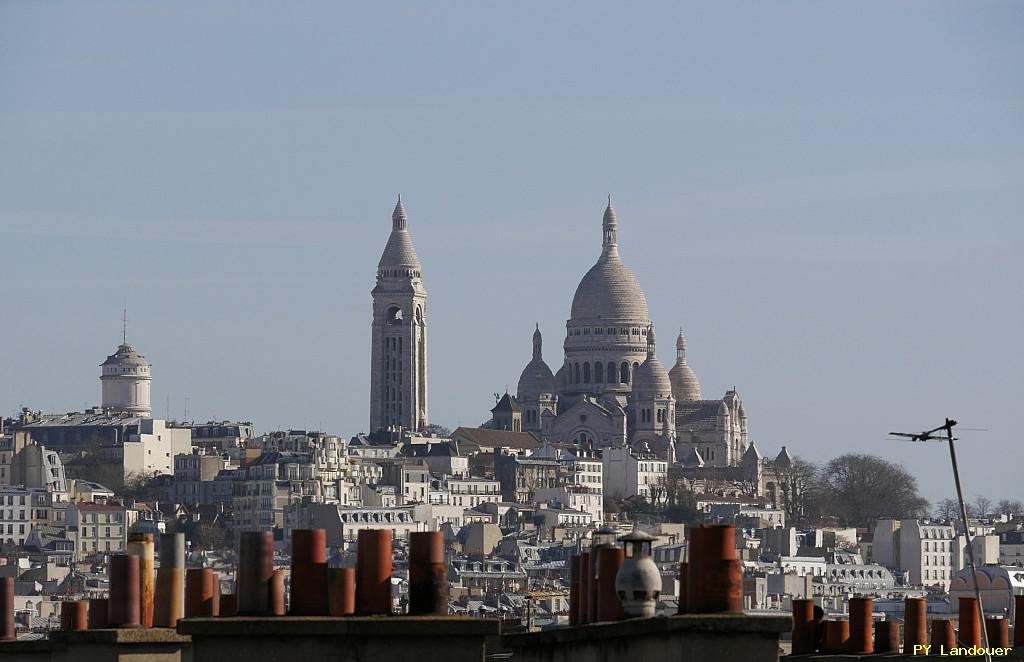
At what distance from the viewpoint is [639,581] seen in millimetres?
15664

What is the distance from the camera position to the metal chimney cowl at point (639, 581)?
613 inches

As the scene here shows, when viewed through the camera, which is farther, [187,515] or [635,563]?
[187,515]

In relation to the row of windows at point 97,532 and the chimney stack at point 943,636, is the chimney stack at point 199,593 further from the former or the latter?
the row of windows at point 97,532

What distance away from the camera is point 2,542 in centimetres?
18575

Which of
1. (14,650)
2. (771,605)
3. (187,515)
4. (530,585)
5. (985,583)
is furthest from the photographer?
(187,515)

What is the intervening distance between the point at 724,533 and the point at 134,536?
4.23 meters

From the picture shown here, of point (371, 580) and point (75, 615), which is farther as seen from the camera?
point (75, 615)

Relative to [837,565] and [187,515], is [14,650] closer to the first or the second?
[837,565]

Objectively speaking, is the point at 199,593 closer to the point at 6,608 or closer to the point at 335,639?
the point at 6,608

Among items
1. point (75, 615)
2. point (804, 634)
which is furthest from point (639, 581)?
point (804, 634)

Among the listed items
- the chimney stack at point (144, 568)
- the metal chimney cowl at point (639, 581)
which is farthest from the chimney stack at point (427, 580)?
the chimney stack at point (144, 568)

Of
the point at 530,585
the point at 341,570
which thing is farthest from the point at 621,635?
the point at 530,585

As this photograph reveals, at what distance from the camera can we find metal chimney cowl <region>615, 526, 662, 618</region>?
613 inches

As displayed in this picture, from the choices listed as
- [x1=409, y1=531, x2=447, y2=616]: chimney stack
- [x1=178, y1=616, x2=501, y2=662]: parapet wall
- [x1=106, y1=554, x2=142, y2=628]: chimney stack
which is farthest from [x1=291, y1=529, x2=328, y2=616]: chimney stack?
[x1=106, y1=554, x2=142, y2=628]: chimney stack
